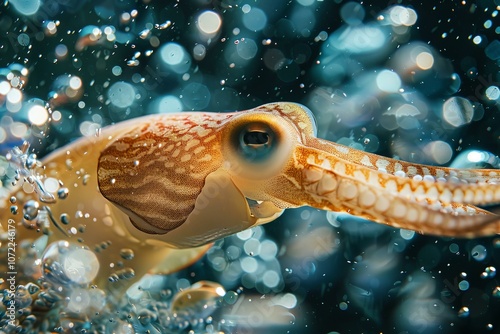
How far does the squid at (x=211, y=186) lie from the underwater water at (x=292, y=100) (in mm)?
155

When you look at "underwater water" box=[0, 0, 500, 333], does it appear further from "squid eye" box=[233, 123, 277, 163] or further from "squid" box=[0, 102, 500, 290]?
"squid eye" box=[233, 123, 277, 163]

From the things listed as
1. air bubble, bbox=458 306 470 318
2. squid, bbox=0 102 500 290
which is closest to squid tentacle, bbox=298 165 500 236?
squid, bbox=0 102 500 290

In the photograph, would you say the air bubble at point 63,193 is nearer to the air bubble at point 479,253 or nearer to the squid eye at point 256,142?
the squid eye at point 256,142

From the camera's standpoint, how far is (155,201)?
1353mm

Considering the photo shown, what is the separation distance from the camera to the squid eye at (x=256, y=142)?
122cm

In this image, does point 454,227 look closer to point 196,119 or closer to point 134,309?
point 196,119

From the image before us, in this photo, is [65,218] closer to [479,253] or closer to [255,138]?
[255,138]

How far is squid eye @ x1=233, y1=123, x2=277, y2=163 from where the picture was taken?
1221 millimetres

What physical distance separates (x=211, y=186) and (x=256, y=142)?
7.1 inches

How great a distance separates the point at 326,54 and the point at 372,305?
1402 millimetres

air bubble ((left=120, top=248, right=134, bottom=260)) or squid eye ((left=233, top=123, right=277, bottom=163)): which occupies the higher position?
squid eye ((left=233, top=123, right=277, bottom=163))

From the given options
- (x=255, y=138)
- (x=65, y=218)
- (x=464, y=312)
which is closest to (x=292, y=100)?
(x=255, y=138)

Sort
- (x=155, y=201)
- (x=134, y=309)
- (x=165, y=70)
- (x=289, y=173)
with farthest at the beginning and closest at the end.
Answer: (x=165, y=70), (x=134, y=309), (x=155, y=201), (x=289, y=173)

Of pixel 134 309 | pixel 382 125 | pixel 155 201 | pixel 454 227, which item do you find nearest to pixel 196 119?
pixel 155 201
